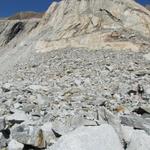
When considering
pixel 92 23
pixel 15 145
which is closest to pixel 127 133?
pixel 15 145

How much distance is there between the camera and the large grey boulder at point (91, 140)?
8.58 m

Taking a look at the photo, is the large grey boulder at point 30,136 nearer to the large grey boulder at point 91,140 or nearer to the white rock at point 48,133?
the white rock at point 48,133

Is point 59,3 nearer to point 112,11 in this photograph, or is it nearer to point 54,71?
point 112,11

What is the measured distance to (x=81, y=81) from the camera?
55.5 ft

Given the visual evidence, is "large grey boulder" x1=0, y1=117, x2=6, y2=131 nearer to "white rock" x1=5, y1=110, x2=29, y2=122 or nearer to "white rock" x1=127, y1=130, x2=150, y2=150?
"white rock" x1=5, y1=110, x2=29, y2=122

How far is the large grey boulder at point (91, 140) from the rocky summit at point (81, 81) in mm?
22

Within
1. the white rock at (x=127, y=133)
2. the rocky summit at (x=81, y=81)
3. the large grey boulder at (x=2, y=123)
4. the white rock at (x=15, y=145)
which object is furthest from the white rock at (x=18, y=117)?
the white rock at (x=127, y=133)

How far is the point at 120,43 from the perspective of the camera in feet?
77.3

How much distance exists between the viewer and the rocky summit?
9867 mm

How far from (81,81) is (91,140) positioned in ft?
26.8

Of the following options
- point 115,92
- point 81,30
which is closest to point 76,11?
point 81,30

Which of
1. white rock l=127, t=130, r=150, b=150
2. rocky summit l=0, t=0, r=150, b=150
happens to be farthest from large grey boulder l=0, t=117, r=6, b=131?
white rock l=127, t=130, r=150, b=150

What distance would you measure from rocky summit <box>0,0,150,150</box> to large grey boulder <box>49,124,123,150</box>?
0.8 inches

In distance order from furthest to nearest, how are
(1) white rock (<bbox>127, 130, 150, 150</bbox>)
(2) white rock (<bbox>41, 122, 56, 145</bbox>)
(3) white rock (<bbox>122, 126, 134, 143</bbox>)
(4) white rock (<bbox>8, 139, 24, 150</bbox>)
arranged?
(2) white rock (<bbox>41, 122, 56, 145</bbox>) < (4) white rock (<bbox>8, 139, 24, 150</bbox>) < (3) white rock (<bbox>122, 126, 134, 143</bbox>) < (1) white rock (<bbox>127, 130, 150, 150</bbox>)
